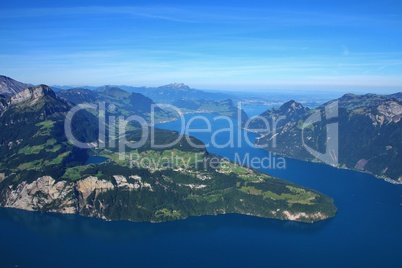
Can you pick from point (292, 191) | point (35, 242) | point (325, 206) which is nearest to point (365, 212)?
point (325, 206)

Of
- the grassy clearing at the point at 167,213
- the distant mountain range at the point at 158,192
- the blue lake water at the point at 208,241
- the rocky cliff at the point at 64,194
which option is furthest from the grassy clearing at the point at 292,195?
the rocky cliff at the point at 64,194

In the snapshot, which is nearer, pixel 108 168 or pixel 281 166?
pixel 108 168

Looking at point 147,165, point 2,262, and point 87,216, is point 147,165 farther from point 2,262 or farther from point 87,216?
point 2,262

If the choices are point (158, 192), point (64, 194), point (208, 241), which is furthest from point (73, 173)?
point (208, 241)

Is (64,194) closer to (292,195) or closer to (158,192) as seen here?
(158,192)

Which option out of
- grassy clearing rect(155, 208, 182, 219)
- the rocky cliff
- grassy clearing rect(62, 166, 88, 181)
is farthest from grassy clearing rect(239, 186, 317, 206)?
grassy clearing rect(62, 166, 88, 181)

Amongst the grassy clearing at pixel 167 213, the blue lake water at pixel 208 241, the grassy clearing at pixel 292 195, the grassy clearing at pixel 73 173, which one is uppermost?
the grassy clearing at pixel 73 173

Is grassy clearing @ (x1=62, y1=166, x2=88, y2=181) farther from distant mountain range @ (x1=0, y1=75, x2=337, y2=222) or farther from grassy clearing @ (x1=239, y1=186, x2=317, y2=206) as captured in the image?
grassy clearing @ (x1=239, y1=186, x2=317, y2=206)

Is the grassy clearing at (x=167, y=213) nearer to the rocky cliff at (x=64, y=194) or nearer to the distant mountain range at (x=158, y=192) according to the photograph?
the distant mountain range at (x=158, y=192)
